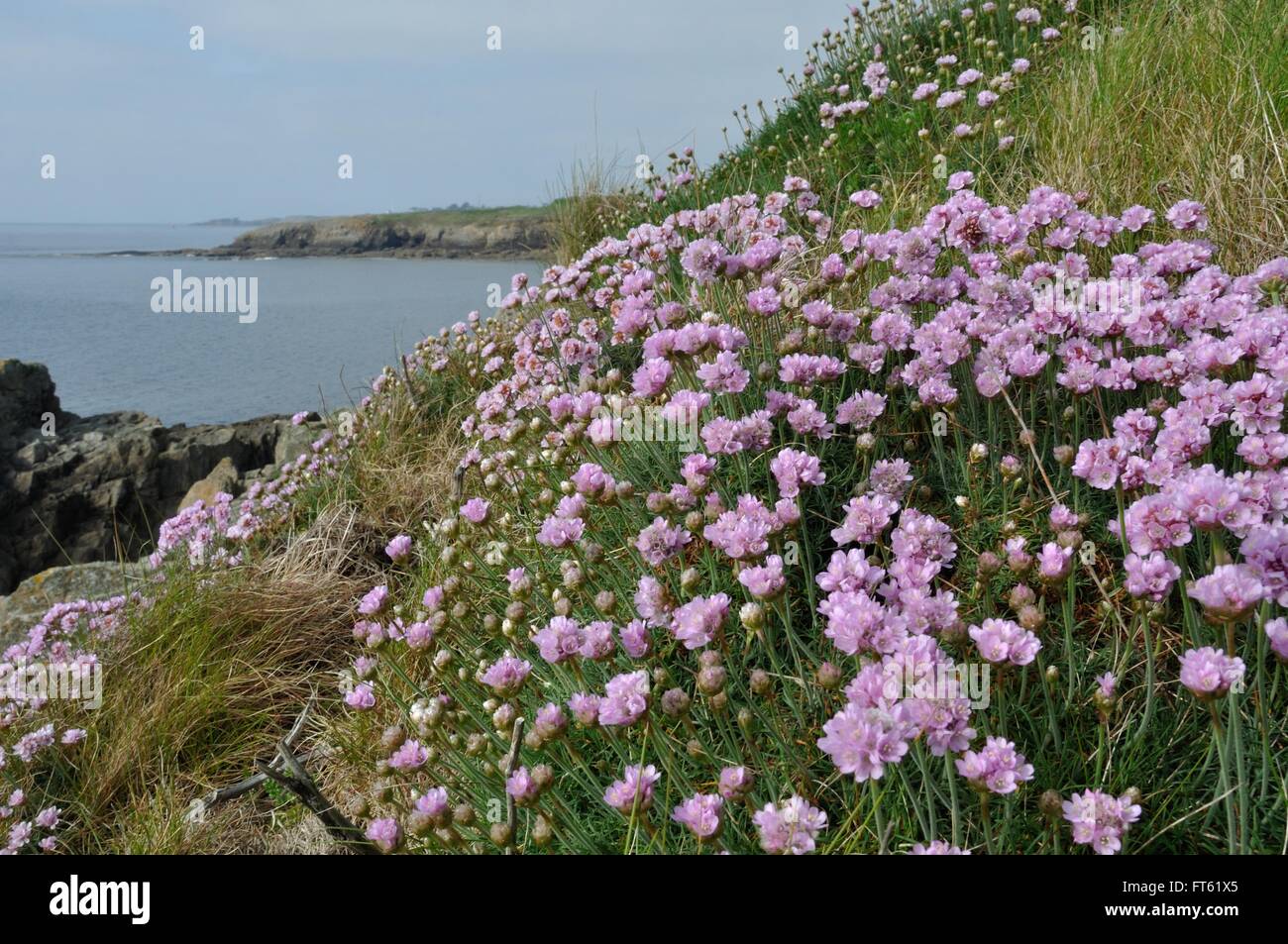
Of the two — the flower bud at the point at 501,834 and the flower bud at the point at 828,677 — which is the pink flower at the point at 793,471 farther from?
the flower bud at the point at 501,834

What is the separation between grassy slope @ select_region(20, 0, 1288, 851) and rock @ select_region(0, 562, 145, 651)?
1295mm

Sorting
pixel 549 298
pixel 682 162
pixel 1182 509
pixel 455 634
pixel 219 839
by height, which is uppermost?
pixel 682 162

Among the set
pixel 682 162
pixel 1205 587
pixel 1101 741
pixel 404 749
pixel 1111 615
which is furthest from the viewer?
pixel 682 162

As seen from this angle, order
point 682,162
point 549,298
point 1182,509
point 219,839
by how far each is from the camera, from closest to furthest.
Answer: point 1182,509 → point 219,839 → point 549,298 → point 682,162

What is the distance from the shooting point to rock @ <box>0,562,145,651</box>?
A: 589 cm

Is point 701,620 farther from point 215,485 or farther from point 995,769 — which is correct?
point 215,485

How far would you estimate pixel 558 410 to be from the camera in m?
3.19

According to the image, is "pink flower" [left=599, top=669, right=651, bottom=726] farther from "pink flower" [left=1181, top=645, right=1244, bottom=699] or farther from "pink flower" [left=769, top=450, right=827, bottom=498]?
"pink flower" [left=1181, top=645, right=1244, bottom=699]

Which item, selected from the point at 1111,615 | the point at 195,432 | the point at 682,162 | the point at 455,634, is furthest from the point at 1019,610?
the point at 195,432

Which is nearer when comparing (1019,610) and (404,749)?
(1019,610)

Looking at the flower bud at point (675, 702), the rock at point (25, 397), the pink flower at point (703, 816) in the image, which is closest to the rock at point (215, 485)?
the rock at point (25, 397)
